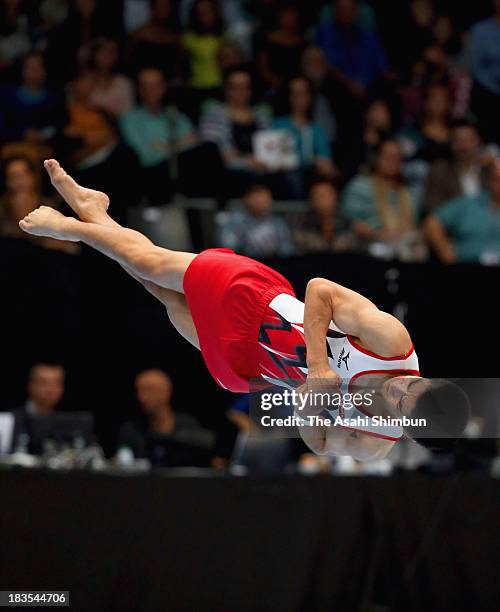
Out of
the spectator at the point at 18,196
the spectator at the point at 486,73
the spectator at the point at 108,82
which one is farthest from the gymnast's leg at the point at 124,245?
the spectator at the point at 486,73

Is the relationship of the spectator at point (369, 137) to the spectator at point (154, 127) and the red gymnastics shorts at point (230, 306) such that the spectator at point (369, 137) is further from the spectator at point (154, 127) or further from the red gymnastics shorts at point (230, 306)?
the red gymnastics shorts at point (230, 306)

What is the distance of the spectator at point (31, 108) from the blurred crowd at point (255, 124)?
0.01m

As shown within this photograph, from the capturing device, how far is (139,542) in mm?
6414

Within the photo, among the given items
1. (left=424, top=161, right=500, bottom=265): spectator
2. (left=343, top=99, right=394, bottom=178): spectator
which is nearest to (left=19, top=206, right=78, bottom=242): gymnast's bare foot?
(left=424, top=161, right=500, bottom=265): spectator

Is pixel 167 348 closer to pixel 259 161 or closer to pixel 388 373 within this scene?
pixel 259 161

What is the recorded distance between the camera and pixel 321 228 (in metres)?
8.76

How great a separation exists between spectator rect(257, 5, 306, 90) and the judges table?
485 cm

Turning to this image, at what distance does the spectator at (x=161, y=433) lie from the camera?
735 centimetres

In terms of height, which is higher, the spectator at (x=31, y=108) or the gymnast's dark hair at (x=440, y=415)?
the spectator at (x=31, y=108)

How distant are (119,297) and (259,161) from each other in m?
1.84

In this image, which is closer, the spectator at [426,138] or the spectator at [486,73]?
the spectator at [426,138]

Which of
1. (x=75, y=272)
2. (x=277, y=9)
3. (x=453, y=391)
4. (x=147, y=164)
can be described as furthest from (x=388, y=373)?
(x=277, y=9)

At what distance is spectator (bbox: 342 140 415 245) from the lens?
30.1 ft

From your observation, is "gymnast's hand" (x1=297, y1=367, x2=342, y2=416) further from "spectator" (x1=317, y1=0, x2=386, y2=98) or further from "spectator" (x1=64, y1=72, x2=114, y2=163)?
"spectator" (x1=317, y1=0, x2=386, y2=98)
